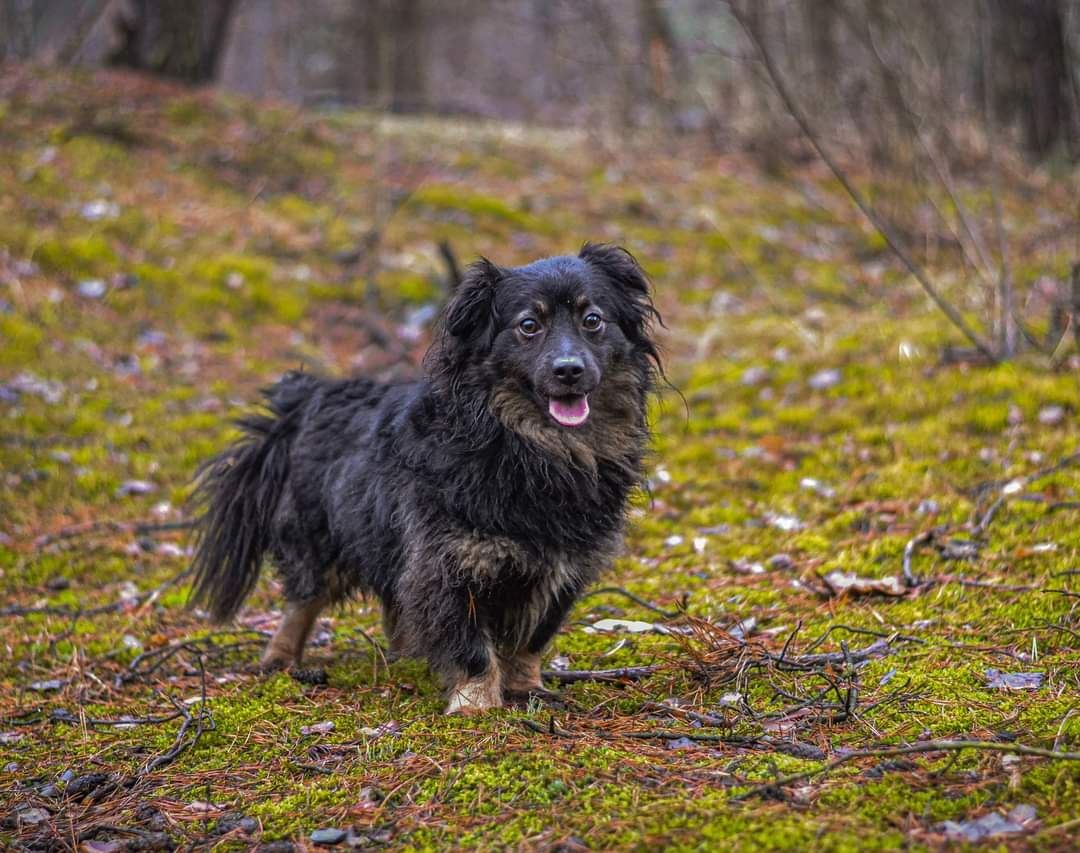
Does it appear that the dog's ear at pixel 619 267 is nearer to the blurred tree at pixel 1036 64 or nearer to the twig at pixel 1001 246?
the twig at pixel 1001 246

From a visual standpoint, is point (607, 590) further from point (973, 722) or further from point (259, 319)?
point (259, 319)

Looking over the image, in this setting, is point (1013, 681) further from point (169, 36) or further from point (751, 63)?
point (169, 36)

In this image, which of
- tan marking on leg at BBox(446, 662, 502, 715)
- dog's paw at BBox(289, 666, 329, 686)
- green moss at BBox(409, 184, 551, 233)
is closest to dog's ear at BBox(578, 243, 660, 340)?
tan marking on leg at BBox(446, 662, 502, 715)

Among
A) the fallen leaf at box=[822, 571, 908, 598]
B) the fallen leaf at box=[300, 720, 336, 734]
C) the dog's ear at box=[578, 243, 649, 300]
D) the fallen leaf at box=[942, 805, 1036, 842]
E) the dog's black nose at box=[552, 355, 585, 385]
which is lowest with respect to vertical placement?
the fallen leaf at box=[300, 720, 336, 734]

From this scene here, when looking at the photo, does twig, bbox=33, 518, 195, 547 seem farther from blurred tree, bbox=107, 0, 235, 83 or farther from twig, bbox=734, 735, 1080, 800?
blurred tree, bbox=107, 0, 235, 83

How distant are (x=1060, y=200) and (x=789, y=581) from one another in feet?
29.2

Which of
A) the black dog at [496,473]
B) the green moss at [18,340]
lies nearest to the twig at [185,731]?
the black dog at [496,473]

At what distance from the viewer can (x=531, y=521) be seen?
418cm

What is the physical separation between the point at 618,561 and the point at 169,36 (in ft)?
36.8

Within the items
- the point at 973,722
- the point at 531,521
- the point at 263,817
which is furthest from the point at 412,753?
the point at 973,722

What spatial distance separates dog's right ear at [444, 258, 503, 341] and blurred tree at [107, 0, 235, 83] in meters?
11.1

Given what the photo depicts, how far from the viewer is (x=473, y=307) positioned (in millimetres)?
4492

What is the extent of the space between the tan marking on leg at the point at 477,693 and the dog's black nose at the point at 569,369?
47.8 inches

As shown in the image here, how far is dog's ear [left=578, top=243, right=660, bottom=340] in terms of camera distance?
4.70 meters
